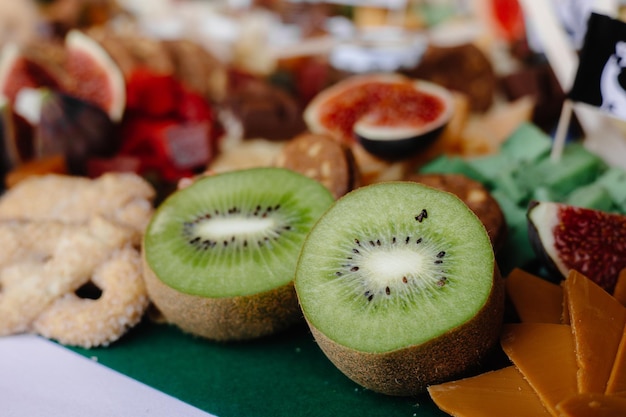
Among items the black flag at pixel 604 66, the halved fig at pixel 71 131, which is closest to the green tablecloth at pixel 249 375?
the halved fig at pixel 71 131

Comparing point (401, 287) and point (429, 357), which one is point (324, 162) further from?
point (429, 357)

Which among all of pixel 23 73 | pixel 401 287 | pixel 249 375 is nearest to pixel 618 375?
pixel 401 287

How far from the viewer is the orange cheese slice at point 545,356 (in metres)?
1.40

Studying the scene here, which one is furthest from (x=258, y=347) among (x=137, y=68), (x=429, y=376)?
(x=137, y=68)

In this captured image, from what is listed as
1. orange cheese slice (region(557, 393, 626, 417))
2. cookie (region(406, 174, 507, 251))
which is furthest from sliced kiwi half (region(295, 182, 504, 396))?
cookie (region(406, 174, 507, 251))

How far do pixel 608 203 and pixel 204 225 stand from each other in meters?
1.50

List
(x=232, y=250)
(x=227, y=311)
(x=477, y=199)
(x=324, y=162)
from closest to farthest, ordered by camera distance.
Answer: (x=227, y=311), (x=232, y=250), (x=477, y=199), (x=324, y=162)

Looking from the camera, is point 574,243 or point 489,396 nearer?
point 489,396

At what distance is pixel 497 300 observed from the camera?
58.2 inches

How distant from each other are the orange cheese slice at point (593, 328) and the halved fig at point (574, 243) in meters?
0.21

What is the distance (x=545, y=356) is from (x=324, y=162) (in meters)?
1.02

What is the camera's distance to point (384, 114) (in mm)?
2680

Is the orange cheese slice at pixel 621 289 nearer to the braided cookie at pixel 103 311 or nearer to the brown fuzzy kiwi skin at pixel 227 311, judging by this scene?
the brown fuzzy kiwi skin at pixel 227 311

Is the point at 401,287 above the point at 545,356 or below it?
above
